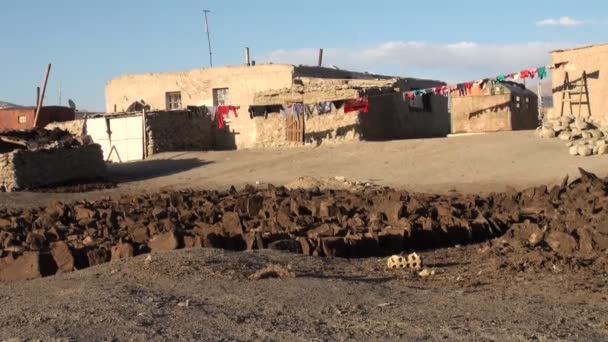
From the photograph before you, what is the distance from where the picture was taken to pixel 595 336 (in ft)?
23.4

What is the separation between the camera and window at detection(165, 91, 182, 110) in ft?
128

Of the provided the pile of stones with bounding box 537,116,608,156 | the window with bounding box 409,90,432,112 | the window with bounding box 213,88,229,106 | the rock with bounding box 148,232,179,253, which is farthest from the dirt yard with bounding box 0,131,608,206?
the rock with bounding box 148,232,179,253

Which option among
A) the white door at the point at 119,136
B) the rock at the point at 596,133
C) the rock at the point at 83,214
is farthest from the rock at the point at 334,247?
the white door at the point at 119,136

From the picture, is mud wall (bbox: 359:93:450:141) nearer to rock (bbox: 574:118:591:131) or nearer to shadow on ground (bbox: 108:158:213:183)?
shadow on ground (bbox: 108:158:213:183)

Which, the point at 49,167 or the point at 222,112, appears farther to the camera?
the point at 222,112

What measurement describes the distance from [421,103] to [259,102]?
837 cm

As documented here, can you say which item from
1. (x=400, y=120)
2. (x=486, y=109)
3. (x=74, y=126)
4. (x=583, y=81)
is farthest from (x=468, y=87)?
(x=74, y=126)

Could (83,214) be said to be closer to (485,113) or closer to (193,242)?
(193,242)

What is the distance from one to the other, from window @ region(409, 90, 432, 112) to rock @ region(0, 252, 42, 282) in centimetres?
2771

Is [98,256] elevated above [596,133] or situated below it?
below

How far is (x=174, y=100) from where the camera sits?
39.4 meters

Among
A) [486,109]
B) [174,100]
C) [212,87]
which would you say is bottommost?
[486,109]

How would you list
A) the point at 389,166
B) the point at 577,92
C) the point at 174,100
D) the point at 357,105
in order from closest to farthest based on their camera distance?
the point at 389,166 < the point at 577,92 < the point at 357,105 < the point at 174,100

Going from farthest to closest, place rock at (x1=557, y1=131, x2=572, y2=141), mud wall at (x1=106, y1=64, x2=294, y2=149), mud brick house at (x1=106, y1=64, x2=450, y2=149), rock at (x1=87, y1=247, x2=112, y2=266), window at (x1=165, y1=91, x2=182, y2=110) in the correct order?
window at (x1=165, y1=91, x2=182, y2=110) → mud wall at (x1=106, y1=64, x2=294, y2=149) → mud brick house at (x1=106, y1=64, x2=450, y2=149) → rock at (x1=557, y1=131, x2=572, y2=141) → rock at (x1=87, y1=247, x2=112, y2=266)
